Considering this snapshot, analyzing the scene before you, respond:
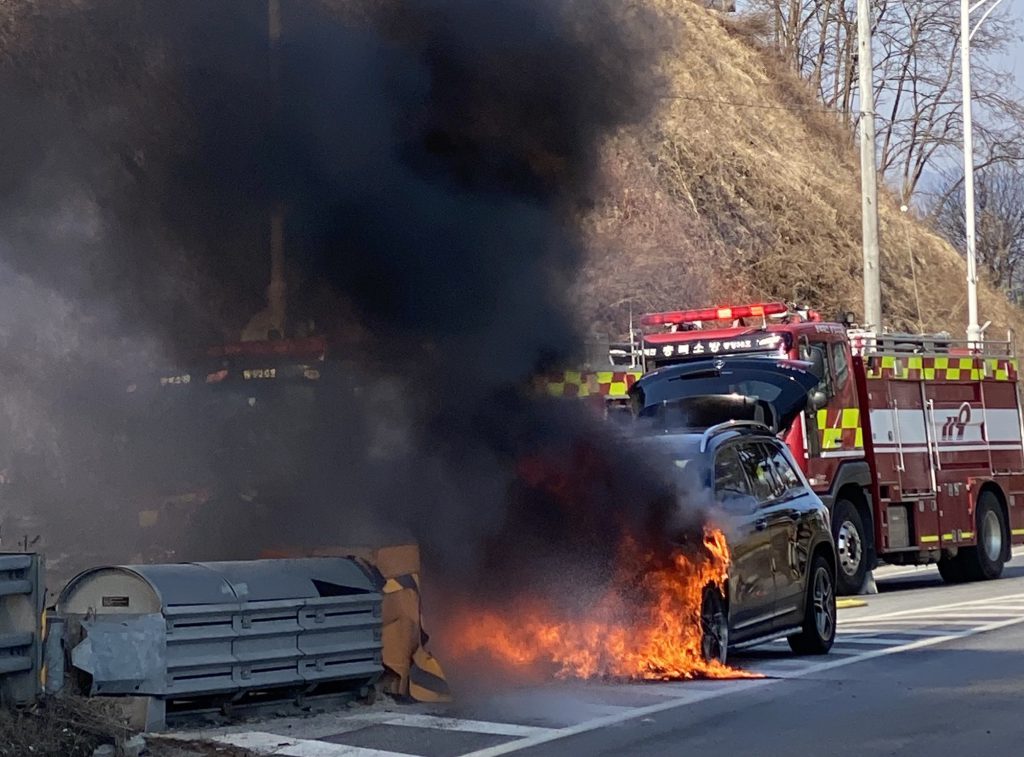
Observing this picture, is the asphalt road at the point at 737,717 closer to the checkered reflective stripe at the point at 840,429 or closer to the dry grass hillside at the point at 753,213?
the checkered reflective stripe at the point at 840,429

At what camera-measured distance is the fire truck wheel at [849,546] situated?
16.8 m

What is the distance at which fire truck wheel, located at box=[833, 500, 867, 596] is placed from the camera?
16.8 metres

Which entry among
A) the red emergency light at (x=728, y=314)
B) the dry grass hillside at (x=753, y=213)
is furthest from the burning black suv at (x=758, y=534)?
the dry grass hillside at (x=753, y=213)

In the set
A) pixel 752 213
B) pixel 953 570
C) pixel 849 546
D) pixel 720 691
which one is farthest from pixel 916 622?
pixel 752 213

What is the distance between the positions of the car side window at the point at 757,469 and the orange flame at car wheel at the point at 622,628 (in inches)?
46.0

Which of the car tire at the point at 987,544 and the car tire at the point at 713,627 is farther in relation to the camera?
the car tire at the point at 987,544

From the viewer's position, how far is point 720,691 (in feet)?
31.9

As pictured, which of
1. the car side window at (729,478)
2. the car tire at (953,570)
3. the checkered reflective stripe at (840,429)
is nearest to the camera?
the car side window at (729,478)

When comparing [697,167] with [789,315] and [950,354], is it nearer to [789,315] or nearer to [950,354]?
[950,354]

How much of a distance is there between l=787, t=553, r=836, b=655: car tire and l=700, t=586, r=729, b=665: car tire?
141 cm

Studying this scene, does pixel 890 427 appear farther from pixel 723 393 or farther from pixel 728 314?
pixel 723 393

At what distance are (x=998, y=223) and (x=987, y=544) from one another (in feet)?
137

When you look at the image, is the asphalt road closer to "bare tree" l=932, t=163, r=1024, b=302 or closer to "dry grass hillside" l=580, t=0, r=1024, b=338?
"dry grass hillside" l=580, t=0, r=1024, b=338

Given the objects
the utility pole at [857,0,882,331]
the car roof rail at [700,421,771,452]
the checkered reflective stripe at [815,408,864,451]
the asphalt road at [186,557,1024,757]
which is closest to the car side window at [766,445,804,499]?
the car roof rail at [700,421,771,452]
